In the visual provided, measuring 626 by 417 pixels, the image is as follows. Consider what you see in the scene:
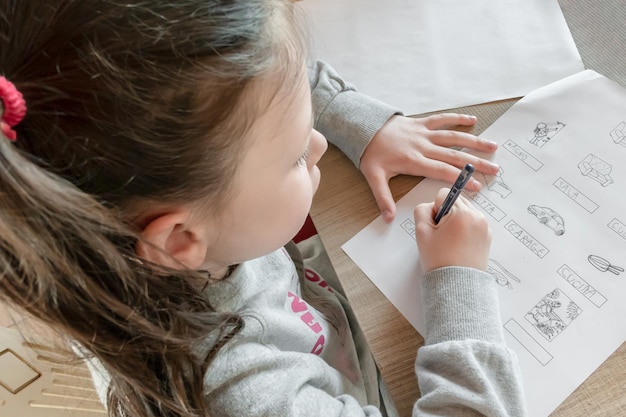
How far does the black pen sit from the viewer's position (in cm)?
58

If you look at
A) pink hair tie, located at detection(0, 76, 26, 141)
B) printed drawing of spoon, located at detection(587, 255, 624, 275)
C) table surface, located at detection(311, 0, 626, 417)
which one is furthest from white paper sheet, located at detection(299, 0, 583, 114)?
pink hair tie, located at detection(0, 76, 26, 141)

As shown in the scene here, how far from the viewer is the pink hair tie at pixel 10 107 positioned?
0.33 metres

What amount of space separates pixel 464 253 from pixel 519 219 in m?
0.08

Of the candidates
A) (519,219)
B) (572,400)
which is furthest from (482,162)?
(572,400)

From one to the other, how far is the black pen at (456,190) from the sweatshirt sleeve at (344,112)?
14cm

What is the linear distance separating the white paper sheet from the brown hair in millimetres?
356

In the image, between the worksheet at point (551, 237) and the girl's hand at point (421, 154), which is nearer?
the worksheet at point (551, 237)

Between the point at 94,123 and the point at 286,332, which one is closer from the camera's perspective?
the point at 94,123

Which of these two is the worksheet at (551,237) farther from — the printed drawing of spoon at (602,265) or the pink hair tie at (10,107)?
the pink hair tie at (10,107)

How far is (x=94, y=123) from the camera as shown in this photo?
14.3 inches

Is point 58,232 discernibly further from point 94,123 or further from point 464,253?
point 464,253

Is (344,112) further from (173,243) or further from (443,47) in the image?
(173,243)

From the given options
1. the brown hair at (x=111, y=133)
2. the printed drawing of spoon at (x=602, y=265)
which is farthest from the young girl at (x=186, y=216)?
the printed drawing of spoon at (x=602, y=265)

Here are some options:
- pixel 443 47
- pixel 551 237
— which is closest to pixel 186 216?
pixel 551 237
